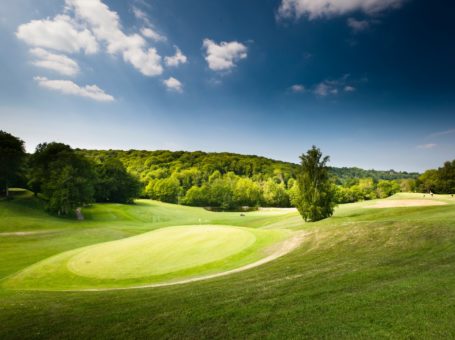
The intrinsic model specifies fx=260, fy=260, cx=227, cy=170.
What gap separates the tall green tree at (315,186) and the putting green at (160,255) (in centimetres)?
1178

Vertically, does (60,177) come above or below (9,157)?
A: below

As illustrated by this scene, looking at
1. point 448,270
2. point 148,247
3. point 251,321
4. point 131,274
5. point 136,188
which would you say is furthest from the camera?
point 136,188

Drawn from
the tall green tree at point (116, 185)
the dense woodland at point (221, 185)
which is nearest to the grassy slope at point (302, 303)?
the dense woodland at point (221, 185)

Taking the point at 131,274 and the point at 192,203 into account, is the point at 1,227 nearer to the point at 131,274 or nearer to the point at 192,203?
the point at 131,274

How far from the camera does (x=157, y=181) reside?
103188 millimetres

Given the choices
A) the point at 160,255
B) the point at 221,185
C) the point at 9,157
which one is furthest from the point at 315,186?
the point at 221,185

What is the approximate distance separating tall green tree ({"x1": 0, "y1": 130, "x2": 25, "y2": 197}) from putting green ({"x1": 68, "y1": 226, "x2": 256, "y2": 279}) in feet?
120

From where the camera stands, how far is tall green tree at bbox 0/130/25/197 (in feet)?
151

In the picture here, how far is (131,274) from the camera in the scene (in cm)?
1608

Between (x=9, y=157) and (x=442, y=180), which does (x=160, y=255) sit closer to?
(x=9, y=157)

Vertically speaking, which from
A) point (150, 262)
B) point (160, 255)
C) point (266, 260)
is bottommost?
point (150, 262)

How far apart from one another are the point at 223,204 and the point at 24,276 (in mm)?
83030

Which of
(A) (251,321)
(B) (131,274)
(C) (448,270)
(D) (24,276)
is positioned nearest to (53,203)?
(D) (24,276)

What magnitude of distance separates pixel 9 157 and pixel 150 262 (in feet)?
149
